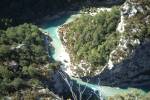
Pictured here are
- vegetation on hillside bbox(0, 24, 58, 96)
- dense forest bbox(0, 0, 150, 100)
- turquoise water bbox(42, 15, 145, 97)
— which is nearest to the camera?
vegetation on hillside bbox(0, 24, 58, 96)

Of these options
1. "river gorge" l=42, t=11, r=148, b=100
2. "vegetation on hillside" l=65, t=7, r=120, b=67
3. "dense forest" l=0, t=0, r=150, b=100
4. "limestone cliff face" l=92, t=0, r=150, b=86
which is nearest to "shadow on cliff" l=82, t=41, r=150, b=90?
"limestone cliff face" l=92, t=0, r=150, b=86

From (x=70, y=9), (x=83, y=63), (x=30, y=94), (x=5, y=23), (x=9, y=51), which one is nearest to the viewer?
(x=30, y=94)

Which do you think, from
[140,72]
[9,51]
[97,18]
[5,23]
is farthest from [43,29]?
[140,72]

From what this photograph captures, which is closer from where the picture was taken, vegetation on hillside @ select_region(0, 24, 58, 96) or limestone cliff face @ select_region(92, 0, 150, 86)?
vegetation on hillside @ select_region(0, 24, 58, 96)

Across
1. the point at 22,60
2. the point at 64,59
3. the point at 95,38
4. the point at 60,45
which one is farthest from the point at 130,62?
the point at 22,60

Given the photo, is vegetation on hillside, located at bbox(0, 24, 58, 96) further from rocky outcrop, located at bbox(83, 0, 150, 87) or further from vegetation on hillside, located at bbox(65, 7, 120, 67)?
rocky outcrop, located at bbox(83, 0, 150, 87)

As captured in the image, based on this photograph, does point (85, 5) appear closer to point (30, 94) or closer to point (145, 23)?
point (145, 23)

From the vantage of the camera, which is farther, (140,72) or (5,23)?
(5,23)

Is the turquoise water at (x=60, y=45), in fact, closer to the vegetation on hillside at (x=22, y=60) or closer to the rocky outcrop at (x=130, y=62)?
the rocky outcrop at (x=130, y=62)

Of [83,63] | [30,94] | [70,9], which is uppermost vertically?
[70,9]
